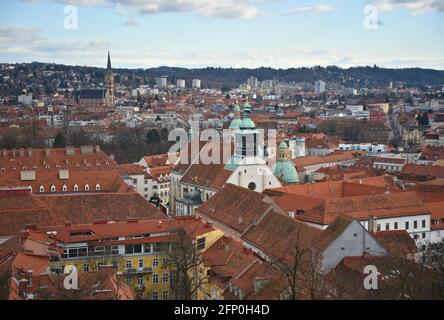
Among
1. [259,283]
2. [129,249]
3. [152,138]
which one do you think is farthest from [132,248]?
[152,138]

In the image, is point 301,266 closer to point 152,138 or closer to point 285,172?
point 285,172

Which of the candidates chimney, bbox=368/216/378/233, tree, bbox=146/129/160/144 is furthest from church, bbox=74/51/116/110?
chimney, bbox=368/216/378/233

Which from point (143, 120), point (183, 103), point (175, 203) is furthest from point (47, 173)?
point (183, 103)

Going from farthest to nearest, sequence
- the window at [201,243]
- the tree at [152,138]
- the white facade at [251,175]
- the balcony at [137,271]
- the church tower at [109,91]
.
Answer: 1. the church tower at [109,91]
2. the tree at [152,138]
3. the white facade at [251,175]
4. the window at [201,243]
5. the balcony at [137,271]

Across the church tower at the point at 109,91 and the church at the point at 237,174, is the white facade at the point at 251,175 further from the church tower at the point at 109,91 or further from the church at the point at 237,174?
the church tower at the point at 109,91

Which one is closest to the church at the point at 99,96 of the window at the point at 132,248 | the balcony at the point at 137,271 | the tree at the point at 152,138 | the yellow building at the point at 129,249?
the tree at the point at 152,138

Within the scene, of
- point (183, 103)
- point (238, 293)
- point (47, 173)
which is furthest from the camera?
point (183, 103)
